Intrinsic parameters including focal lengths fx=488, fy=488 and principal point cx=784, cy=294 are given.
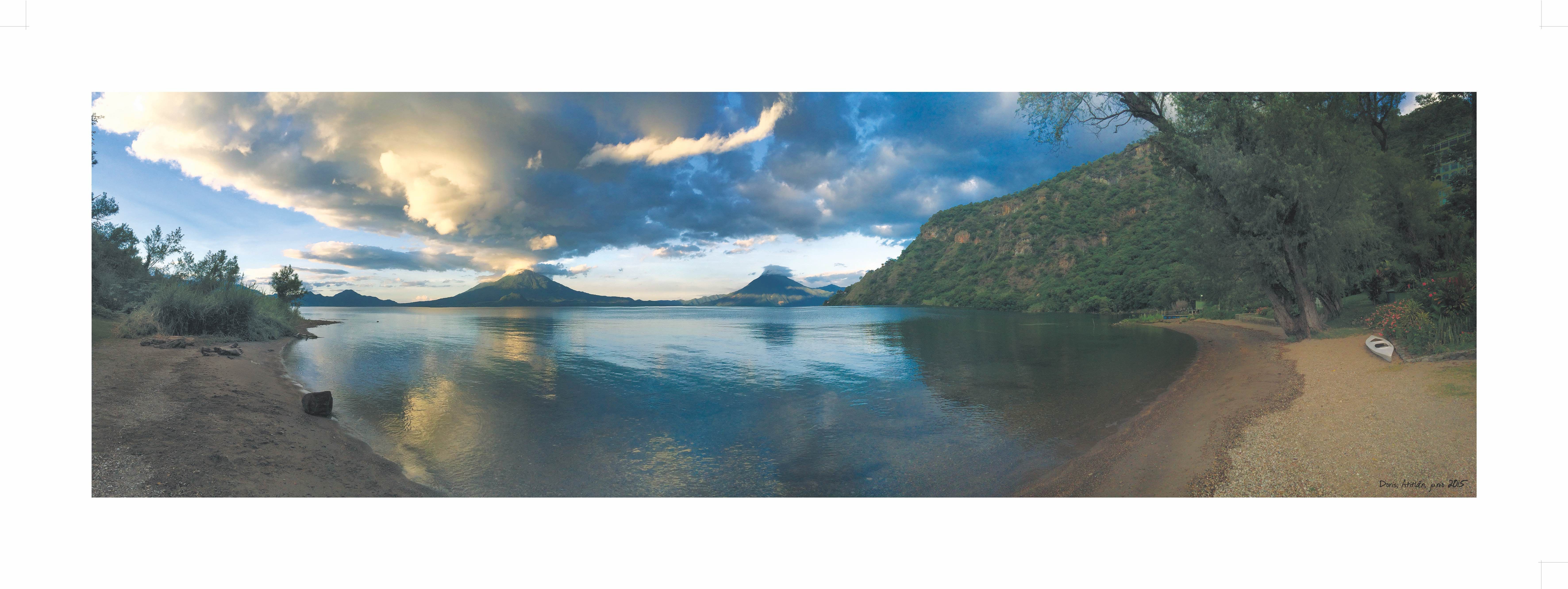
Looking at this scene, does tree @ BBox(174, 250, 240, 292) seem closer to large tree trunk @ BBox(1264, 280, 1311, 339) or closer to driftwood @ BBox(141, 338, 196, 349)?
driftwood @ BBox(141, 338, 196, 349)

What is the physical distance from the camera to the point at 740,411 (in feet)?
29.7

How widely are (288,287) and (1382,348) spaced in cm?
2788

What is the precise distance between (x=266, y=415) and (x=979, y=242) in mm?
71535

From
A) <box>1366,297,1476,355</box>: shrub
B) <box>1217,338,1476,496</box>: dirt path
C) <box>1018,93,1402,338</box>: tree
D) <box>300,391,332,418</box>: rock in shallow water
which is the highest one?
<box>1018,93,1402,338</box>: tree

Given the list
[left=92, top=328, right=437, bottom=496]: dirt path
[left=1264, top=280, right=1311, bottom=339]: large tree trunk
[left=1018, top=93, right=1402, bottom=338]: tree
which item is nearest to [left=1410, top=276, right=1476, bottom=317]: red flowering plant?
[left=1018, top=93, right=1402, bottom=338]: tree

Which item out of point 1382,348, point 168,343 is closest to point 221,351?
point 168,343

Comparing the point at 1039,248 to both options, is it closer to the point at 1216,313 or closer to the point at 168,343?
the point at 1216,313

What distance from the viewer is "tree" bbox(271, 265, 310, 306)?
1087 centimetres

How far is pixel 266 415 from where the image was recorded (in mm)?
6754

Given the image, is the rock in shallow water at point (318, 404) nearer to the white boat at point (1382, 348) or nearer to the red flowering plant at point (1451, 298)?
the white boat at point (1382, 348)

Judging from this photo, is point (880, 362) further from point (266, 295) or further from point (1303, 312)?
point (266, 295)

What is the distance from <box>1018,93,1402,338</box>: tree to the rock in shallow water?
12823 millimetres

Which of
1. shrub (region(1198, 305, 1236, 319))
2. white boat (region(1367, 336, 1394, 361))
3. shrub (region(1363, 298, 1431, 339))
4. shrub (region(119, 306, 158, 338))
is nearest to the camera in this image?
white boat (region(1367, 336, 1394, 361))
